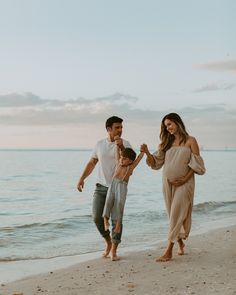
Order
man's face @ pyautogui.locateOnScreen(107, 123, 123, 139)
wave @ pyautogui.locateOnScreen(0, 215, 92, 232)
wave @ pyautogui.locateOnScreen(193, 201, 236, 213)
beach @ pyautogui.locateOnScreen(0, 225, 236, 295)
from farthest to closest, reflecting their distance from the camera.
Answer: wave @ pyautogui.locateOnScreen(193, 201, 236, 213)
wave @ pyautogui.locateOnScreen(0, 215, 92, 232)
man's face @ pyautogui.locateOnScreen(107, 123, 123, 139)
beach @ pyautogui.locateOnScreen(0, 225, 236, 295)

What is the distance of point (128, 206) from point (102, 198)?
1146 centimetres

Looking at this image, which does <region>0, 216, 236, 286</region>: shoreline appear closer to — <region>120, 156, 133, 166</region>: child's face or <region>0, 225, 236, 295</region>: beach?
<region>0, 225, 236, 295</region>: beach

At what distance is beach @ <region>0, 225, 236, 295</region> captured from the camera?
17.8 ft

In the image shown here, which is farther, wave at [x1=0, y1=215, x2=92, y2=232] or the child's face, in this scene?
wave at [x1=0, y1=215, x2=92, y2=232]

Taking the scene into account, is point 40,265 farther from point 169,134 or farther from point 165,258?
point 169,134

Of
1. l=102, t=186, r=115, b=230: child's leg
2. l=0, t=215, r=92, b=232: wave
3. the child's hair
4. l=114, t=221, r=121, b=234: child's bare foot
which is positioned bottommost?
l=0, t=215, r=92, b=232: wave

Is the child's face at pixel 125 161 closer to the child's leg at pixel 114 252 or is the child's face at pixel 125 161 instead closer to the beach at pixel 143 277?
the child's leg at pixel 114 252

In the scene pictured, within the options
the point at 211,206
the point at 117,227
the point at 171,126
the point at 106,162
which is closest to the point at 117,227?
the point at 117,227

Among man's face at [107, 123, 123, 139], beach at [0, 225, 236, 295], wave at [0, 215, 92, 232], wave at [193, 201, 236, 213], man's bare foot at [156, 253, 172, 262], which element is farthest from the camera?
wave at [193, 201, 236, 213]

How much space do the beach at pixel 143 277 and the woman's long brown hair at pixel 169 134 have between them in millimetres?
1480

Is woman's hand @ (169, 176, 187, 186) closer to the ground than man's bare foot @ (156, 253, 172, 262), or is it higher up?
higher up

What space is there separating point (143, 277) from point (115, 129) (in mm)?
1955

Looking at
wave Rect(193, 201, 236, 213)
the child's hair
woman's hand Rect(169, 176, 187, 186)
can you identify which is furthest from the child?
wave Rect(193, 201, 236, 213)

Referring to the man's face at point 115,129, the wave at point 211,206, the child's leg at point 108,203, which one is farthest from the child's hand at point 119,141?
the wave at point 211,206
